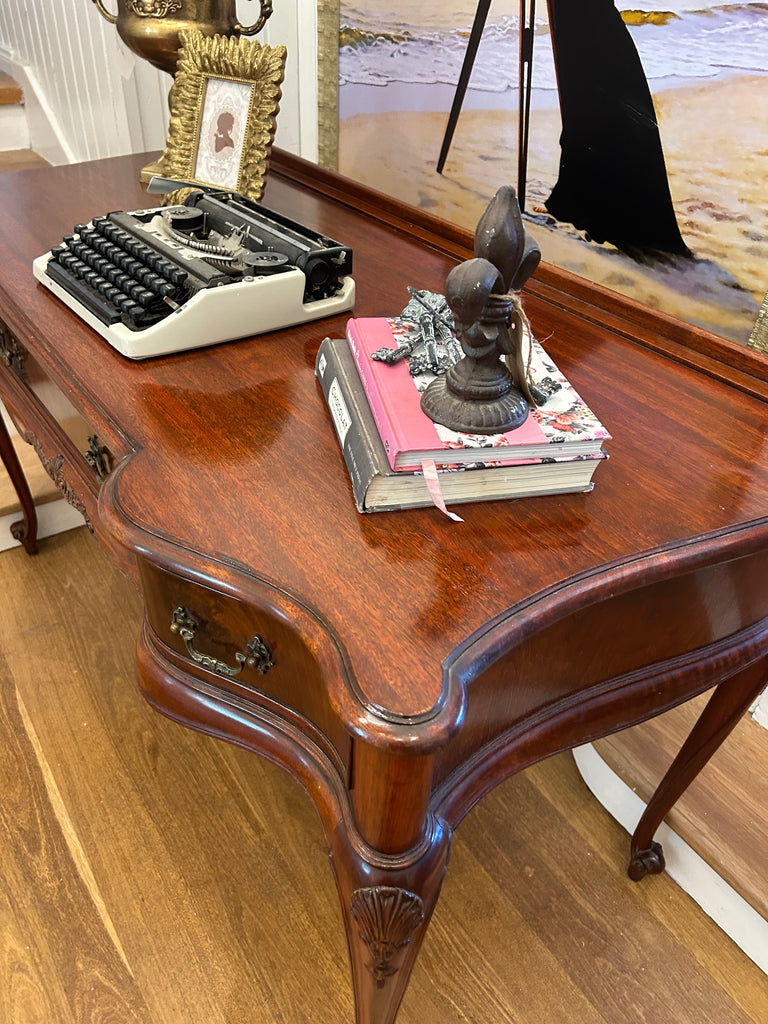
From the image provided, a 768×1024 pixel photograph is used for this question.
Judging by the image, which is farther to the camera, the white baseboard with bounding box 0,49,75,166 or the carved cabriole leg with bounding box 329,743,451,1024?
the white baseboard with bounding box 0,49,75,166

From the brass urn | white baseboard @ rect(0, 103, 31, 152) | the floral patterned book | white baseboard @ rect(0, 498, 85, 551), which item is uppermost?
the brass urn

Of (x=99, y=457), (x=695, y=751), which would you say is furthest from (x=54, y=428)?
(x=695, y=751)

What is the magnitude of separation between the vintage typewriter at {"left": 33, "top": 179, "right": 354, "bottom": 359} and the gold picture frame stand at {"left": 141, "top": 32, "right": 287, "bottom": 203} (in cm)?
19

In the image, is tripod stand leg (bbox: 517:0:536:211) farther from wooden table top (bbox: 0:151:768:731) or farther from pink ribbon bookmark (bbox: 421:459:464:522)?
pink ribbon bookmark (bbox: 421:459:464:522)

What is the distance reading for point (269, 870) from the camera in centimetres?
125

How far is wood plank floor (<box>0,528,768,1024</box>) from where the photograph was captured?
1096mm

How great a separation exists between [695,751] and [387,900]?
2.06 feet

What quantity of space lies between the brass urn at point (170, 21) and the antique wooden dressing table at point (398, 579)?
575mm

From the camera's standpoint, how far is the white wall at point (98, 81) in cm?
159

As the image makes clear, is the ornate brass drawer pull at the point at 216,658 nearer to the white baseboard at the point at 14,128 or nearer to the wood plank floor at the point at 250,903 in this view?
the wood plank floor at the point at 250,903

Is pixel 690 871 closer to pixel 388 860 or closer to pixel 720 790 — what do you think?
pixel 720 790

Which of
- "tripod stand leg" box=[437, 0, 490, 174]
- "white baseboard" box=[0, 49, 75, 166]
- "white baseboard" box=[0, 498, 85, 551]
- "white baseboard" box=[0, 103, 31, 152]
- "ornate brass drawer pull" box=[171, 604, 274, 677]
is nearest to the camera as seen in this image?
"ornate brass drawer pull" box=[171, 604, 274, 677]

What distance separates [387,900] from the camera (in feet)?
1.97

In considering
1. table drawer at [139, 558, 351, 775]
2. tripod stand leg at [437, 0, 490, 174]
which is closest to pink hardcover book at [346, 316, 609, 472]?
table drawer at [139, 558, 351, 775]
